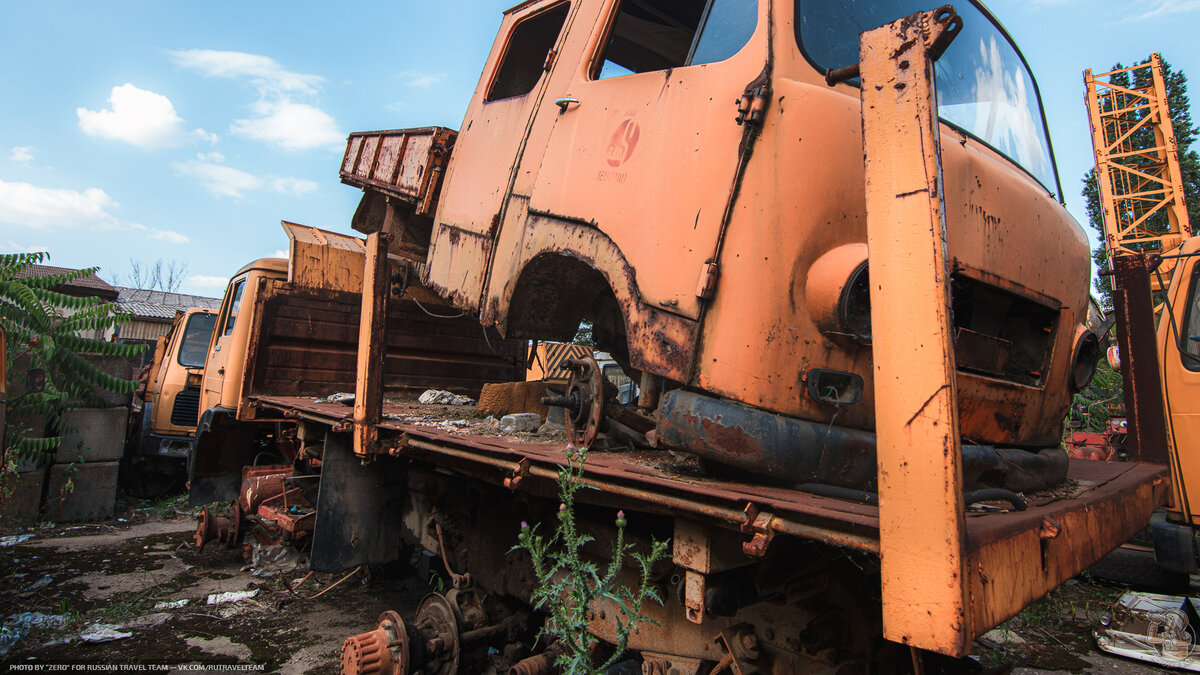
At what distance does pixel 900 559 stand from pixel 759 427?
59cm

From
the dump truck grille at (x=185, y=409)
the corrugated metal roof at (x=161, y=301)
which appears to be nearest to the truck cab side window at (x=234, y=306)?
the dump truck grille at (x=185, y=409)

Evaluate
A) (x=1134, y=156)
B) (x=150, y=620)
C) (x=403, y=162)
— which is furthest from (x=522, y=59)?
(x=1134, y=156)

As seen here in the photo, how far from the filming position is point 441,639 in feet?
9.55

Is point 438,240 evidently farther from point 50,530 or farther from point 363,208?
point 50,530

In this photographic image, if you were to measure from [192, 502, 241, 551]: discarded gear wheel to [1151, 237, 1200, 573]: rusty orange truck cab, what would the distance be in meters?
6.29

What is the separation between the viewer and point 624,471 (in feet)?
6.00

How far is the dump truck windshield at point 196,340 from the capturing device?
26.0 feet

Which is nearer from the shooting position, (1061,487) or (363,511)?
(1061,487)

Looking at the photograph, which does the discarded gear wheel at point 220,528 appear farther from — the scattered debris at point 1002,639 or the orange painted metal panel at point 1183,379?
the orange painted metal panel at point 1183,379

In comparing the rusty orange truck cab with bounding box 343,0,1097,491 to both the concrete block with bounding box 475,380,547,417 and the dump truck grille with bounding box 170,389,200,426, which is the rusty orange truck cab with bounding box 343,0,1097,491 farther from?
the dump truck grille with bounding box 170,389,200,426

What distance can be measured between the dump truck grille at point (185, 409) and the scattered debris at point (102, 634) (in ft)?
15.0

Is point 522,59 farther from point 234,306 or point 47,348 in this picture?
point 47,348

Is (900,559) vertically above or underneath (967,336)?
underneath

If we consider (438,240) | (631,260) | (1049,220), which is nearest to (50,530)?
(438,240)
